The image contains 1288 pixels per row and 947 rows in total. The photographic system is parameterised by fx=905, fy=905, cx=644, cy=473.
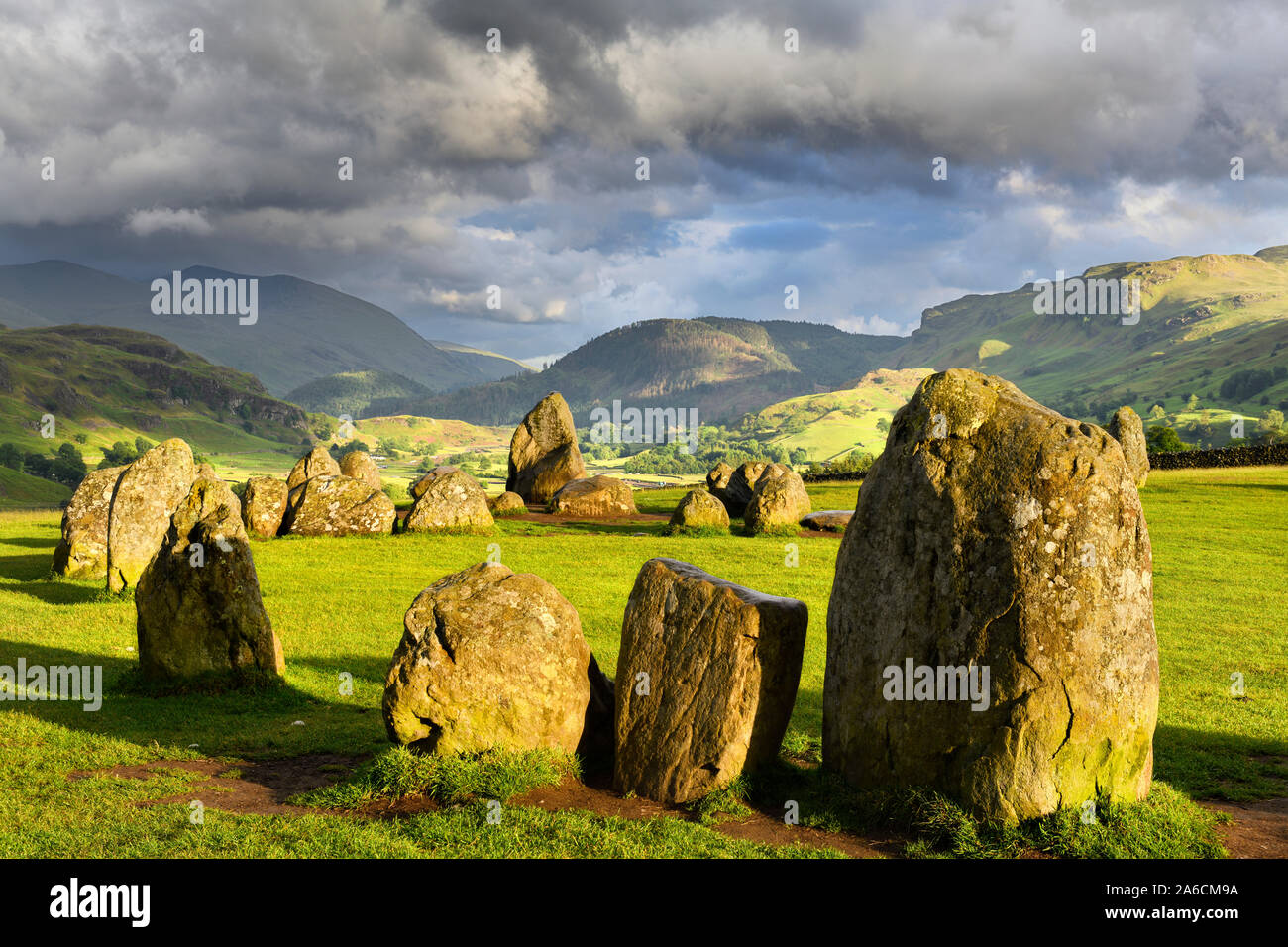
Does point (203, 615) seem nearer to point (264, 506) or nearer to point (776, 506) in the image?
point (264, 506)

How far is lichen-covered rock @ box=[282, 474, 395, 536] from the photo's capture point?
3288 cm

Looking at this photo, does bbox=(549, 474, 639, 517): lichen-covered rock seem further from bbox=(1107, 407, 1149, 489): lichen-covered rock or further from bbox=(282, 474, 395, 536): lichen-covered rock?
bbox=(1107, 407, 1149, 489): lichen-covered rock

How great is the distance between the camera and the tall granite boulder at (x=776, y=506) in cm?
3503

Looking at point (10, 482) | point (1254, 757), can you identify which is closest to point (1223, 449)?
point (1254, 757)

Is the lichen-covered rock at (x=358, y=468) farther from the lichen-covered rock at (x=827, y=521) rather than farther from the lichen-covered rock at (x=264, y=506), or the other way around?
the lichen-covered rock at (x=827, y=521)

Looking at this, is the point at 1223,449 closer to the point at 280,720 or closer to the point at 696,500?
the point at 696,500

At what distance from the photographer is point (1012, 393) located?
978cm

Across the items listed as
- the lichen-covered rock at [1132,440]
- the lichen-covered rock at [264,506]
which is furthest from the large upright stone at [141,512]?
the lichen-covered rock at [1132,440]

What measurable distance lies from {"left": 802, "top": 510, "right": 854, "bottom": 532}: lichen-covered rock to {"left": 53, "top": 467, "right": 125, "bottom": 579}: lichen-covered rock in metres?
23.9

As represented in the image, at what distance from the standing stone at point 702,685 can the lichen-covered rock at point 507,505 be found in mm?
29978

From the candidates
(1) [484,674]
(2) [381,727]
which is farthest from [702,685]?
(2) [381,727]

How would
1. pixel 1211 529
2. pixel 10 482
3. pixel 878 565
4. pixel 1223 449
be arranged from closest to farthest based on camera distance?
pixel 878 565, pixel 1211 529, pixel 1223 449, pixel 10 482

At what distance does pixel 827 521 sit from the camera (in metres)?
35.6

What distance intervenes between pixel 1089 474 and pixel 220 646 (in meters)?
12.9
